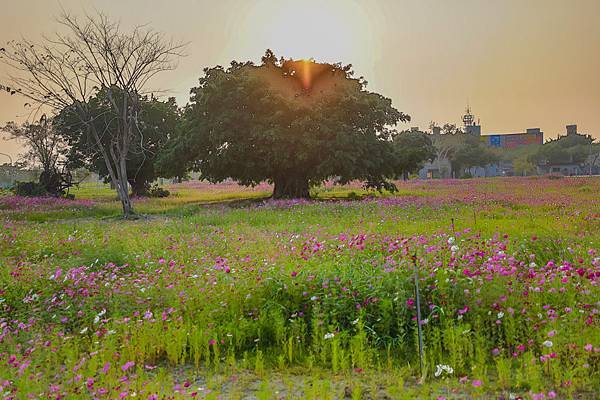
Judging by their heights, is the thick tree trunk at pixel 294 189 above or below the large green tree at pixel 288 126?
below

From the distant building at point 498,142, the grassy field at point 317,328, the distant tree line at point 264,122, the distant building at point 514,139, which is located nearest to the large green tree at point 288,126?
the distant tree line at point 264,122

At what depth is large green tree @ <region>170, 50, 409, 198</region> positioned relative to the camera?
2723 cm

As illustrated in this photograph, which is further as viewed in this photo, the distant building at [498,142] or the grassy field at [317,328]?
the distant building at [498,142]

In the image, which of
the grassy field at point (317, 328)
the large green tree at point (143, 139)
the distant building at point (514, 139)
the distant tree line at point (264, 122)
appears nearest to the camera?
the grassy field at point (317, 328)

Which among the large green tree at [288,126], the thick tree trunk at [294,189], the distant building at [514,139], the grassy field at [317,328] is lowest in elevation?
the grassy field at [317,328]

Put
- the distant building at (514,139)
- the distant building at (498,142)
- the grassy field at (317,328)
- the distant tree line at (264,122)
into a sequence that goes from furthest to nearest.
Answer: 1. the distant building at (514,139)
2. the distant building at (498,142)
3. the distant tree line at (264,122)
4. the grassy field at (317,328)

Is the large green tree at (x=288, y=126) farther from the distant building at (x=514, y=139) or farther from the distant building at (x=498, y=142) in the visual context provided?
the distant building at (x=514, y=139)

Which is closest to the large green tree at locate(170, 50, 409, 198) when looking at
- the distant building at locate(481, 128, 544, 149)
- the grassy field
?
the grassy field

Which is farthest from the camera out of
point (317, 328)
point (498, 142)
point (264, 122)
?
point (498, 142)

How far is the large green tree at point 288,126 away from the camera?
2723 centimetres

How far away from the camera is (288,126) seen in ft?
93.0

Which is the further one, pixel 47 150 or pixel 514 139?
pixel 514 139

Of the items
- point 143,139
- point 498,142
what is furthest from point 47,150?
point 498,142

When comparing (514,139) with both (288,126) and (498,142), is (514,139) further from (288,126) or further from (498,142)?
(288,126)
